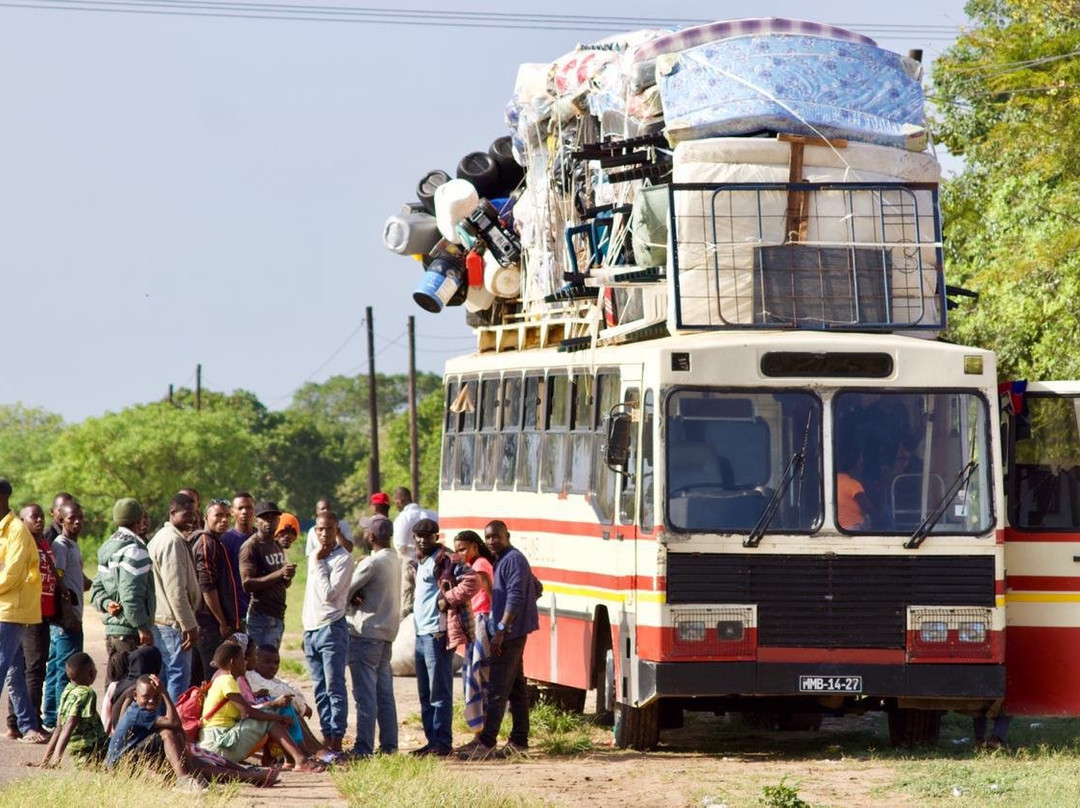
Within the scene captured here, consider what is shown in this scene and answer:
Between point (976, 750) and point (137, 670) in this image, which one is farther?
point (976, 750)

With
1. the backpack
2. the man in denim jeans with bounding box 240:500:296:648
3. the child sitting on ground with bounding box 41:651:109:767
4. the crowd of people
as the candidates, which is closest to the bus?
the crowd of people

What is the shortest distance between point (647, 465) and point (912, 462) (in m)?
1.79

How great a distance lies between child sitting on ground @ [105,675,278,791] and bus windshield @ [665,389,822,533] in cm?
356

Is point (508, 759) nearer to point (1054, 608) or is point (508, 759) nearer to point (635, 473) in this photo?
point (635, 473)

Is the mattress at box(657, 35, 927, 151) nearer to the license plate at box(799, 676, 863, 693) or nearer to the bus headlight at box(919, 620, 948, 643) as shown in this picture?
the bus headlight at box(919, 620, 948, 643)

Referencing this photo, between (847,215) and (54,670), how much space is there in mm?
6639

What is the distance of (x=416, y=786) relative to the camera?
11445 millimetres

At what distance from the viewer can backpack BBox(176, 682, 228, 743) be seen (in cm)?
1277

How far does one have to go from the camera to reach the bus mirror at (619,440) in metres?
13.6

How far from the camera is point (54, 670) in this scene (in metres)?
14.8

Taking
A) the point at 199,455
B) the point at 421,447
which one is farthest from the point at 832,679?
the point at 421,447

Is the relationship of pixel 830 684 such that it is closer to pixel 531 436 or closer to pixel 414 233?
pixel 531 436

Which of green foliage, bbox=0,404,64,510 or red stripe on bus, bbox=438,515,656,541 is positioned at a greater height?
green foliage, bbox=0,404,64,510

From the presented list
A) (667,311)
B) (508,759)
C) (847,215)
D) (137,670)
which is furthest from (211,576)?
(847,215)
